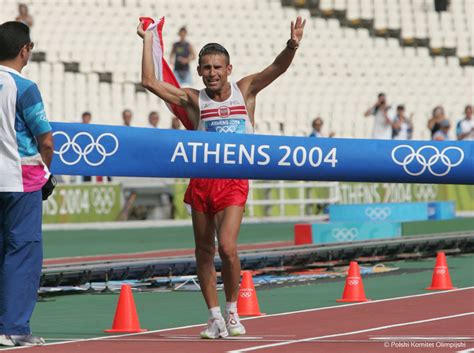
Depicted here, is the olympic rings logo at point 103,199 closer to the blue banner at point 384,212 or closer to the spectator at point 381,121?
the spectator at point 381,121


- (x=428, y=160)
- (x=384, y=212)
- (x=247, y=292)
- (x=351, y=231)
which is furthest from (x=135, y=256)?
(x=428, y=160)

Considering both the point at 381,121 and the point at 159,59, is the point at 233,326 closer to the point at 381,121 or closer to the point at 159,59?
the point at 159,59

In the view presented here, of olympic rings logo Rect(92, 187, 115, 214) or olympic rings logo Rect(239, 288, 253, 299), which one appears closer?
olympic rings logo Rect(239, 288, 253, 299)

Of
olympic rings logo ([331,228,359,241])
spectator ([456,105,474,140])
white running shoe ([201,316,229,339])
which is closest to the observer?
white running shoe ([201,316,229,339])

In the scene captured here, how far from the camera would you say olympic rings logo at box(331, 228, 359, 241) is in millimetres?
21752

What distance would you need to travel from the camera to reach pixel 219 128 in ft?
36.9

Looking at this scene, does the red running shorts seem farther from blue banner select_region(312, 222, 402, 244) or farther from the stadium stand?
the stadium stand

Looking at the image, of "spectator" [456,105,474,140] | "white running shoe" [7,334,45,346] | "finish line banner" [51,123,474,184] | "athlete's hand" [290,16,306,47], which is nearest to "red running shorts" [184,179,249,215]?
"finish line banner" [51,123,474,184]

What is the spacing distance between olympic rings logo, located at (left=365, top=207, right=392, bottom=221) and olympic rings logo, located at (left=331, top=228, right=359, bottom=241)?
2035mm

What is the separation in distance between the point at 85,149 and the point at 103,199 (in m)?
17.8

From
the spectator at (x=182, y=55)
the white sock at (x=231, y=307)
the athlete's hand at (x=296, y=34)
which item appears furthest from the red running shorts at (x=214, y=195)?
the spectator at (x=182, y=55)

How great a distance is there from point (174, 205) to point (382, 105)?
5.29 meters

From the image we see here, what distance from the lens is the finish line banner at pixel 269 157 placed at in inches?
455

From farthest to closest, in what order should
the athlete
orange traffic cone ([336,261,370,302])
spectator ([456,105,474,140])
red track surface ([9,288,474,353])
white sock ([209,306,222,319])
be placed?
spectator ([456,105,474,140]) → orange traffic cone ([336,261,370,302]) → the athlete → white sock ([209,306,222,319]) → red track surface ([9,288,474,353])
